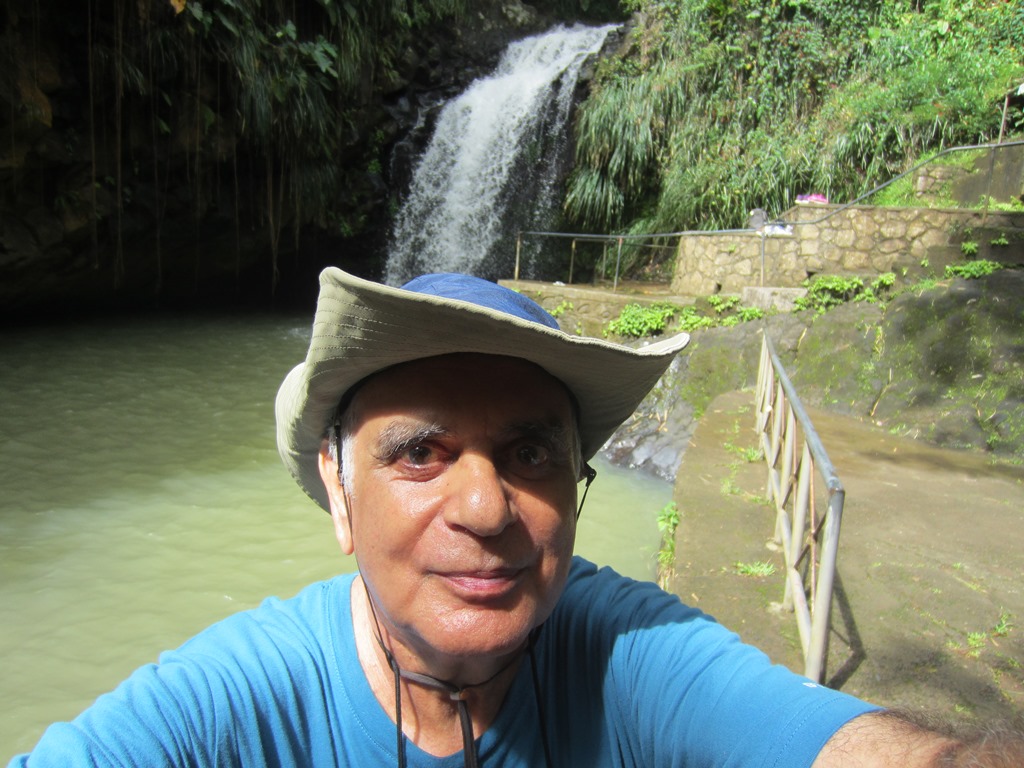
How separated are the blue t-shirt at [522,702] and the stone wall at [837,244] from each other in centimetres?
827

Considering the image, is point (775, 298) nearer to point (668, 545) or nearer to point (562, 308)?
point (562, 308)

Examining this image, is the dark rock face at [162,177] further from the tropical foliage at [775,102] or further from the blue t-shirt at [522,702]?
the blue t-shirt at [522,702]

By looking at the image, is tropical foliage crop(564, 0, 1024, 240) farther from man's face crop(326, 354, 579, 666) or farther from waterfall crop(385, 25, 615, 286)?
man's face crop(326, 354, 579, 666)

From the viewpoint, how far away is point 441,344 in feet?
3.65

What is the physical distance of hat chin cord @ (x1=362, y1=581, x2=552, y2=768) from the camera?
1.12m

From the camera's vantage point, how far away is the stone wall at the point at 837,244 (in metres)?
8.55

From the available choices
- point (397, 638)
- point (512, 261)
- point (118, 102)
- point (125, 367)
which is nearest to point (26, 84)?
point (118, 102)

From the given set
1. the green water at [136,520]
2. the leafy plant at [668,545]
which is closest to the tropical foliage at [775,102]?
the green water at [136,520]

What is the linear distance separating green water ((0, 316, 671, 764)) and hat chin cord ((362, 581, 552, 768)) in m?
2.95

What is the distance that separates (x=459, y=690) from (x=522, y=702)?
0.39ft

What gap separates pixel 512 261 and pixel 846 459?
30.3 ft

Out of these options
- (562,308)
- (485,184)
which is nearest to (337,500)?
(562,308)

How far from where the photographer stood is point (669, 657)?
121 centimetres

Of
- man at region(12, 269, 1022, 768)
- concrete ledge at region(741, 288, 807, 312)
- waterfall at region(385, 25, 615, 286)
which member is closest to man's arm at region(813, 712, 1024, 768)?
man at region(12, 269, 1022, 768)
